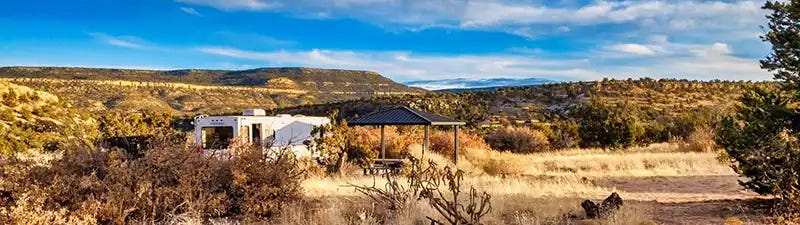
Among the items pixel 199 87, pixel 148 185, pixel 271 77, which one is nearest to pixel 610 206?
pixel 148 185

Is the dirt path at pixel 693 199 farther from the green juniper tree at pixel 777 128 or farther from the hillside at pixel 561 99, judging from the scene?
the hillside at pixel 561 99

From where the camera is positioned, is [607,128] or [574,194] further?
[607,128]

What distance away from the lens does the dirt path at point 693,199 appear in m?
8.71

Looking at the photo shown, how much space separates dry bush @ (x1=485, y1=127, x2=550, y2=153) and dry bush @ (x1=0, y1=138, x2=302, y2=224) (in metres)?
18.2

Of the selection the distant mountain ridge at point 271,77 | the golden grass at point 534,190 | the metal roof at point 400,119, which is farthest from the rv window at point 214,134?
the distant mountain ridge at point 271,77

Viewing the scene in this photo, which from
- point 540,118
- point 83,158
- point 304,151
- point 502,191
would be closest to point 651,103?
point 540,118

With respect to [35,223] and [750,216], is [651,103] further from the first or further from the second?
[35,223]

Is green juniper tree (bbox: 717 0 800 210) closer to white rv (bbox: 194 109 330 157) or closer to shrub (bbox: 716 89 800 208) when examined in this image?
shrub (bbox: 716 89 800 208)

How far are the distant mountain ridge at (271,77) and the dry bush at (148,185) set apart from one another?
64.3 meters

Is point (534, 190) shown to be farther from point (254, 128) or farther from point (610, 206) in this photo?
point (254, 128)

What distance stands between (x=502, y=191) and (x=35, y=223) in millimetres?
6567

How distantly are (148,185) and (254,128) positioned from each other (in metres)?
12.7

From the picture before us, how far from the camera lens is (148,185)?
8.93m

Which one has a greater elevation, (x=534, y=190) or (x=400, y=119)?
(x=400, y=119)
